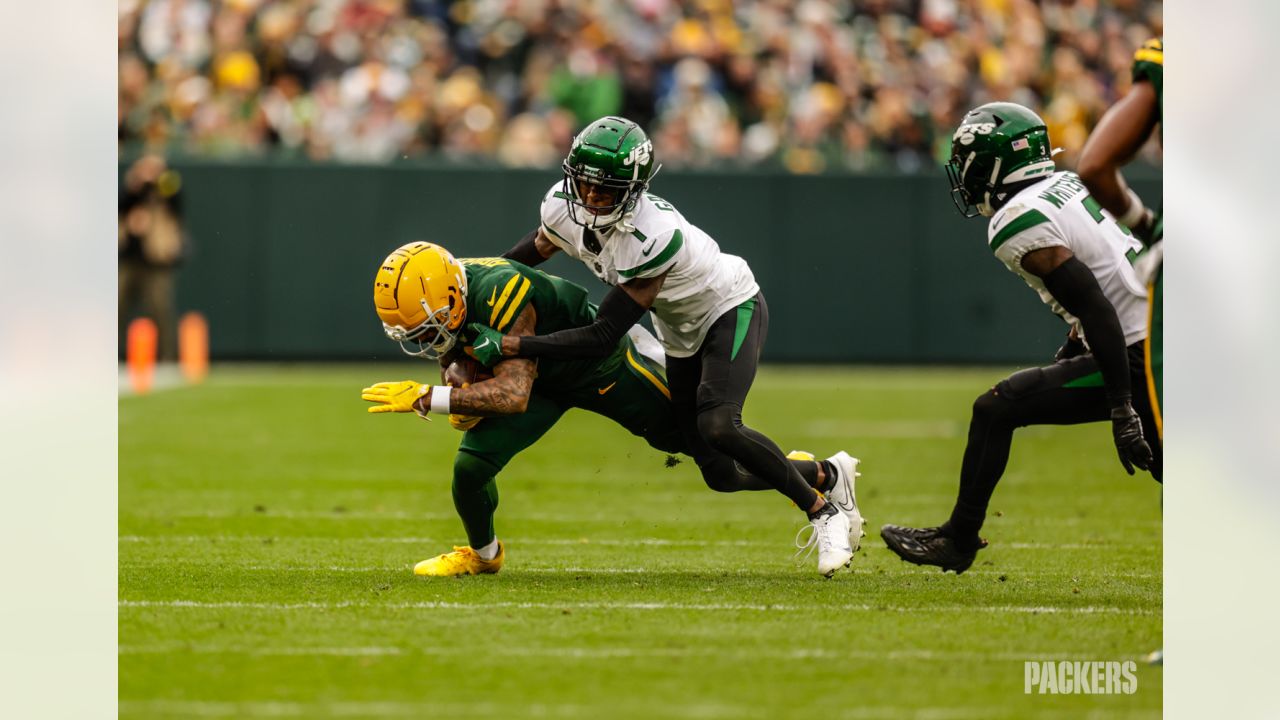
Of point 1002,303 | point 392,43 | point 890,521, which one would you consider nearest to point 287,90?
point 392,43

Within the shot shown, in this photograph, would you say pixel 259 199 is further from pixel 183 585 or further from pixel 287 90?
pixel 183 585

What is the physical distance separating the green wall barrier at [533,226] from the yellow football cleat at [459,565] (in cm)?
927

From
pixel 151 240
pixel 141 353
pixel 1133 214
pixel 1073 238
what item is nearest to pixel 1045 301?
pixel 1073 238

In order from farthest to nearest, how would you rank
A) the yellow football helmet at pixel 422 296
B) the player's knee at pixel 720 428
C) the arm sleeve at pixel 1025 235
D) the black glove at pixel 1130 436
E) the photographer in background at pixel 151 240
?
the photographer in background at pixel 151 240 < the player's knee at pixel 720 428 < the yellow football helmet at pixel 422 296 < the arm sleeve at pixel 1025 235 < the black glove at pixel 1130 436

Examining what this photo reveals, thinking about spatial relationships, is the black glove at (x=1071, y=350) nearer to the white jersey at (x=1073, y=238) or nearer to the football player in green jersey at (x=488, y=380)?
the white jersey at (x=1073, y=238)

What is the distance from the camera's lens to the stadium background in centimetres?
1476

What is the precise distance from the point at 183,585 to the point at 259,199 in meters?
10.0

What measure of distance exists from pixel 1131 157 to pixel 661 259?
5.48 ft

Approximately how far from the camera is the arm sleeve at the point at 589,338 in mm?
5281

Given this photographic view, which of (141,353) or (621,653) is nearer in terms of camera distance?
(621,653)

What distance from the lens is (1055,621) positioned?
4.69 m

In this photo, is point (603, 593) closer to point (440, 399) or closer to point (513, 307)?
point (440, 399)

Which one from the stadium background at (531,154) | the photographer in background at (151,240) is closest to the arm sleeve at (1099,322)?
the stadium background at (531,154)

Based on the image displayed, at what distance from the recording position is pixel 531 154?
1466 cm
